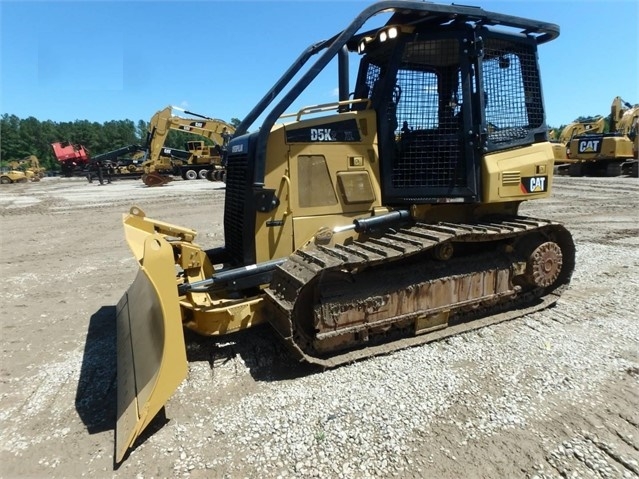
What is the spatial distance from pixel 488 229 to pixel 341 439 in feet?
8.72

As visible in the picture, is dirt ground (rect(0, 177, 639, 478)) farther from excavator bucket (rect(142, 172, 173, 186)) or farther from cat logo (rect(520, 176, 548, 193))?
excavator bucket (rect(142, 172, 173, 186))

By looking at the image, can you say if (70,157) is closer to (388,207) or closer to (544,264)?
(388,207)

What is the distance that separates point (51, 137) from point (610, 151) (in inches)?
3731

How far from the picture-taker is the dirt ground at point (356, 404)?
2.63 m

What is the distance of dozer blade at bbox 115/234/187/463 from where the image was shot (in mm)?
2785

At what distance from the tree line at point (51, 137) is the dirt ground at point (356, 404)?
80627 millimetres

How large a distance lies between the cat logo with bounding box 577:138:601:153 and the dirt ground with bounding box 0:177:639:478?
72.8 feet

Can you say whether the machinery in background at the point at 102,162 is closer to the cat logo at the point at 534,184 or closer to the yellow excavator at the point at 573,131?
the yellow excavator at the point at 573,131

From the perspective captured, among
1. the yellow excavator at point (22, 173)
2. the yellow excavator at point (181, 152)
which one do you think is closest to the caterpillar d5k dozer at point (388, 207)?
the yellow excavator at point (181, 152)

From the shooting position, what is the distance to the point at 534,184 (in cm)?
→ 475

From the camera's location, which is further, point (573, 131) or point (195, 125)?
point (573, 131)

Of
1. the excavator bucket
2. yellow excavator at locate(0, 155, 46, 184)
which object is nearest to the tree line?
yellow excavator at locate(0, 155, 46, 184)

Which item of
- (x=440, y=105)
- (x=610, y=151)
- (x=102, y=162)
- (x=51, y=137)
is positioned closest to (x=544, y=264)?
(x=440, y=105)

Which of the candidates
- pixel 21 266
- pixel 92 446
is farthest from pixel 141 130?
pixel 92 446
